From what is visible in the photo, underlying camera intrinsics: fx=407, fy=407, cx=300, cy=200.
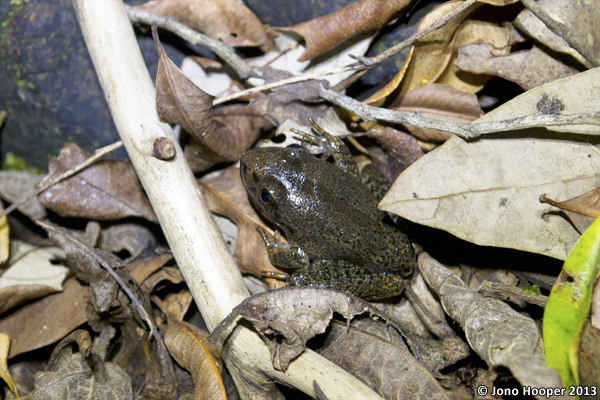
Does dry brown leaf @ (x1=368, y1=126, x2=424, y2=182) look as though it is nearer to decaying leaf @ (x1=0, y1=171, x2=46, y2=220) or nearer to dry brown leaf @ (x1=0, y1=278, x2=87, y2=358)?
dry brown leaf @ (x1=0, y1=278, x2=87, y2=358)

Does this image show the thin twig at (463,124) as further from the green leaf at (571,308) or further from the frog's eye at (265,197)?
the frog's eye at (265,197)

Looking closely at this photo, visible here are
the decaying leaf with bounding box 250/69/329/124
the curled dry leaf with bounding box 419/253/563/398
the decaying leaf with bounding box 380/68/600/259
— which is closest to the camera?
the curled dry leaf with bounding box 419/253/563/398

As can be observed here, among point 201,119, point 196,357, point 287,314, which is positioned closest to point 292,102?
point 201,119

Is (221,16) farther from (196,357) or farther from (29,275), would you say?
(196,357)

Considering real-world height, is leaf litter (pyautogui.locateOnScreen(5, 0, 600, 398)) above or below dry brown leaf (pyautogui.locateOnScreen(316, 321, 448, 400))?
above

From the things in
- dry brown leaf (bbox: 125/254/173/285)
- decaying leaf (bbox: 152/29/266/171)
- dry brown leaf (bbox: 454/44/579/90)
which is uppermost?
dry brown leaf (bbox: 454/44/579/90)

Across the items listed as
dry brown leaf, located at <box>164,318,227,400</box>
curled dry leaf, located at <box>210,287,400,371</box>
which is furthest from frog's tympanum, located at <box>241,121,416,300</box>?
dry brown leaf, located at <box>164,318,227,400</box>

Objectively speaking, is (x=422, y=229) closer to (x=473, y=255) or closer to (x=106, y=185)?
(x=473, y=255)

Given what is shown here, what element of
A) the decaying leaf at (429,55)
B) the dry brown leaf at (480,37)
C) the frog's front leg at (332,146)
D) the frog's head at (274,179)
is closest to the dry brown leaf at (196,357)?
the frog's head at (274,179)
